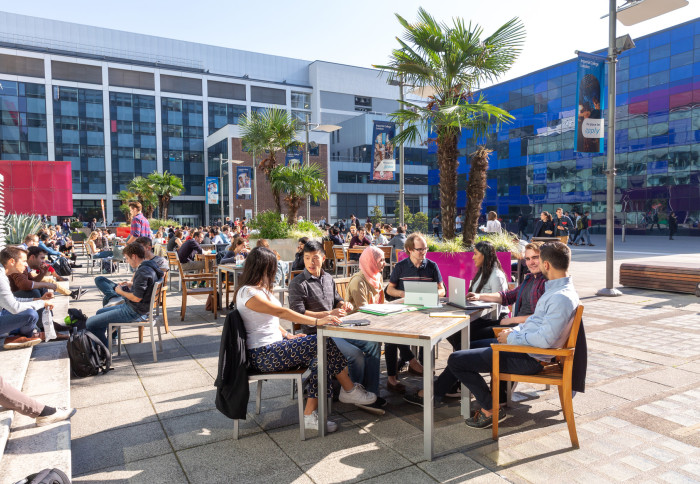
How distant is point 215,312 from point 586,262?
512 inches

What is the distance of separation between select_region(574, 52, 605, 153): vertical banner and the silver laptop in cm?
739

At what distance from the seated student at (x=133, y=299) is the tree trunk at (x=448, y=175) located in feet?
16.6

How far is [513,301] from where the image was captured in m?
4.74

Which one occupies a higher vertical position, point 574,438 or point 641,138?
point 641,138

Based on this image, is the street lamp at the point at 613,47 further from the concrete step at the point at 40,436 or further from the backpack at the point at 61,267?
the backpack at the point at 61,267

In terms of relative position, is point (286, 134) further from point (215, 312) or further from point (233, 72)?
point (233, 72)

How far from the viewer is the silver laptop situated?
4.14 m

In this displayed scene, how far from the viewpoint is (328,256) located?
533 inches

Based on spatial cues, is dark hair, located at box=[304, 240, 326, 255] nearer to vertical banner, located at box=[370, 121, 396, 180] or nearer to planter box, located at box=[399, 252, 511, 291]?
planter box, located at box=[399, 252, 511, 291]

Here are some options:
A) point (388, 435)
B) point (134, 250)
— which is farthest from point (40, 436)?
point (134, 250)

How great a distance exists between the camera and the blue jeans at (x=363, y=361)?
3.94 meters

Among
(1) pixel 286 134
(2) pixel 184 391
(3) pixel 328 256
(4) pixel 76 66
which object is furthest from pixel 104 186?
(2) pixel 184 391

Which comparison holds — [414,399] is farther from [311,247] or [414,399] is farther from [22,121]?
[22,121]

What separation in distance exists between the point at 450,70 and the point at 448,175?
6.26ft
